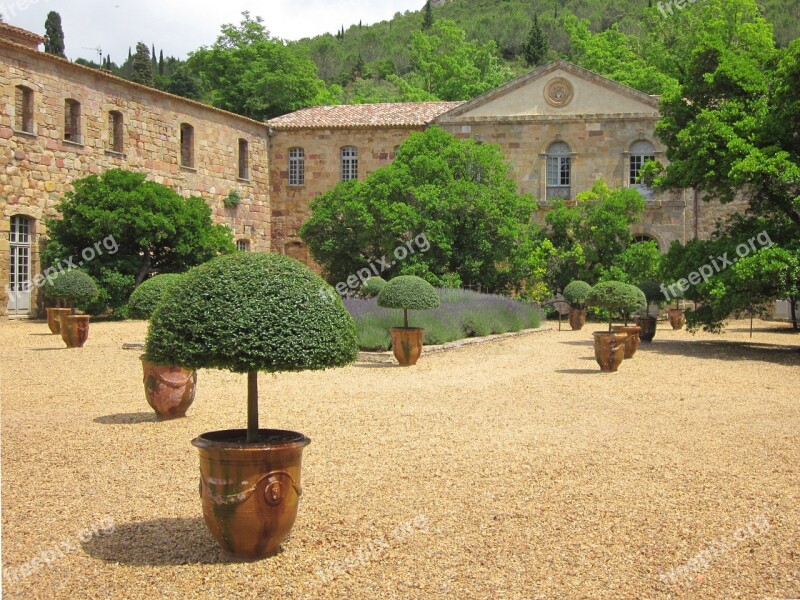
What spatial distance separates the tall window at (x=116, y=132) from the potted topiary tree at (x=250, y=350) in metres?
21.4

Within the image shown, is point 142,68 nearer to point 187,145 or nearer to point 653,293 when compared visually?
point 187,145

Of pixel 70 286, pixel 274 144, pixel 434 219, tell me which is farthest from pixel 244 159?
pixel 70 286

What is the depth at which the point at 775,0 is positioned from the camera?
70250mm

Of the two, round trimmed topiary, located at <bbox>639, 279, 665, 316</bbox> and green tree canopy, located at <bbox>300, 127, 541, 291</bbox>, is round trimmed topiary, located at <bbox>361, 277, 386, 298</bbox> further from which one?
round trimmed topiary, located at <bbox>639, 279, 665, 316</bbox>

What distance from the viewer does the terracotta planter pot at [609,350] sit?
12742mm

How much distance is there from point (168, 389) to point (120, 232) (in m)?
14.1

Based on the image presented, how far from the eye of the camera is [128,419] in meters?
8.52

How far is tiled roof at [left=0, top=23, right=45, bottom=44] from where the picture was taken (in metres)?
26.1

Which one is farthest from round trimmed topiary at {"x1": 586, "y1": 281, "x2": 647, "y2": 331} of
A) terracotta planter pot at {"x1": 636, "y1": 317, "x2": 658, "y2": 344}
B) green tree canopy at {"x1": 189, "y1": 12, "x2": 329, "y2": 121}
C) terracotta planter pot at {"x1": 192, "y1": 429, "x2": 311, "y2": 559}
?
green tree canopy at {"x1": 189, "y1": 12, "x2": 329, "y2": 121}

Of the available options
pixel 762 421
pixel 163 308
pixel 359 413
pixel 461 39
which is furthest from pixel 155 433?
pixel 461 39

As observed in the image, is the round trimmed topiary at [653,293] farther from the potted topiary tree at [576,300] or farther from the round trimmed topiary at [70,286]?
the round trimmed topiary at [70,286]

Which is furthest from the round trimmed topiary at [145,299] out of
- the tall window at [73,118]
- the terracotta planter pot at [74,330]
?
the tall window at [73,118]

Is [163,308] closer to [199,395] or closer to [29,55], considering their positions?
[199,395]
